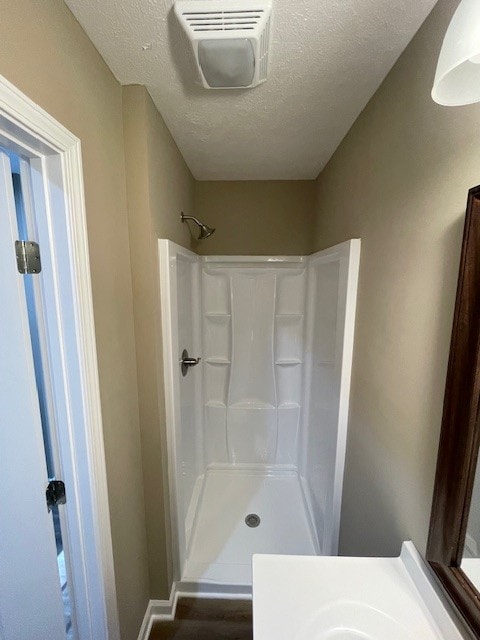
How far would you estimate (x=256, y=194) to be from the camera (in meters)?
2.26

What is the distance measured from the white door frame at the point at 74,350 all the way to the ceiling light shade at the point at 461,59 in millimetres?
825

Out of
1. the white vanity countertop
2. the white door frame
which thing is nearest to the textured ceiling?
the white door frame

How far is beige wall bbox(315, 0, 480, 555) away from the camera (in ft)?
2.41

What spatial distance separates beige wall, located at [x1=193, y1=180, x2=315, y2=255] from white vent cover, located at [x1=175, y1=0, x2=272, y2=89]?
1.28 meters

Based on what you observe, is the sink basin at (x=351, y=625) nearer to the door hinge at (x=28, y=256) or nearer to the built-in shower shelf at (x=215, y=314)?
the door hinge at (x=28, y=256)

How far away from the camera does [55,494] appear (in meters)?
0.91

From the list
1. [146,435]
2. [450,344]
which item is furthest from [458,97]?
[146,435]

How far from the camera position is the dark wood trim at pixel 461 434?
24.7 inches

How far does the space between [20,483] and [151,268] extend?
824 millimetres

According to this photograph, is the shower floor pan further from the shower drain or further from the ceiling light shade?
the ceiling light shade

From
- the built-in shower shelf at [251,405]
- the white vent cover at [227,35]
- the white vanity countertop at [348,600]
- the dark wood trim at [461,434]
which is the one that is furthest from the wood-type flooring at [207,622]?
the white vent cover at [227,35]

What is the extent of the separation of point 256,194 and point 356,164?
104 centimetres

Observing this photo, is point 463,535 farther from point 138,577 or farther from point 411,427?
point 138,577

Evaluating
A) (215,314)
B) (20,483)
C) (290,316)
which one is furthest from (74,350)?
(290,316)
